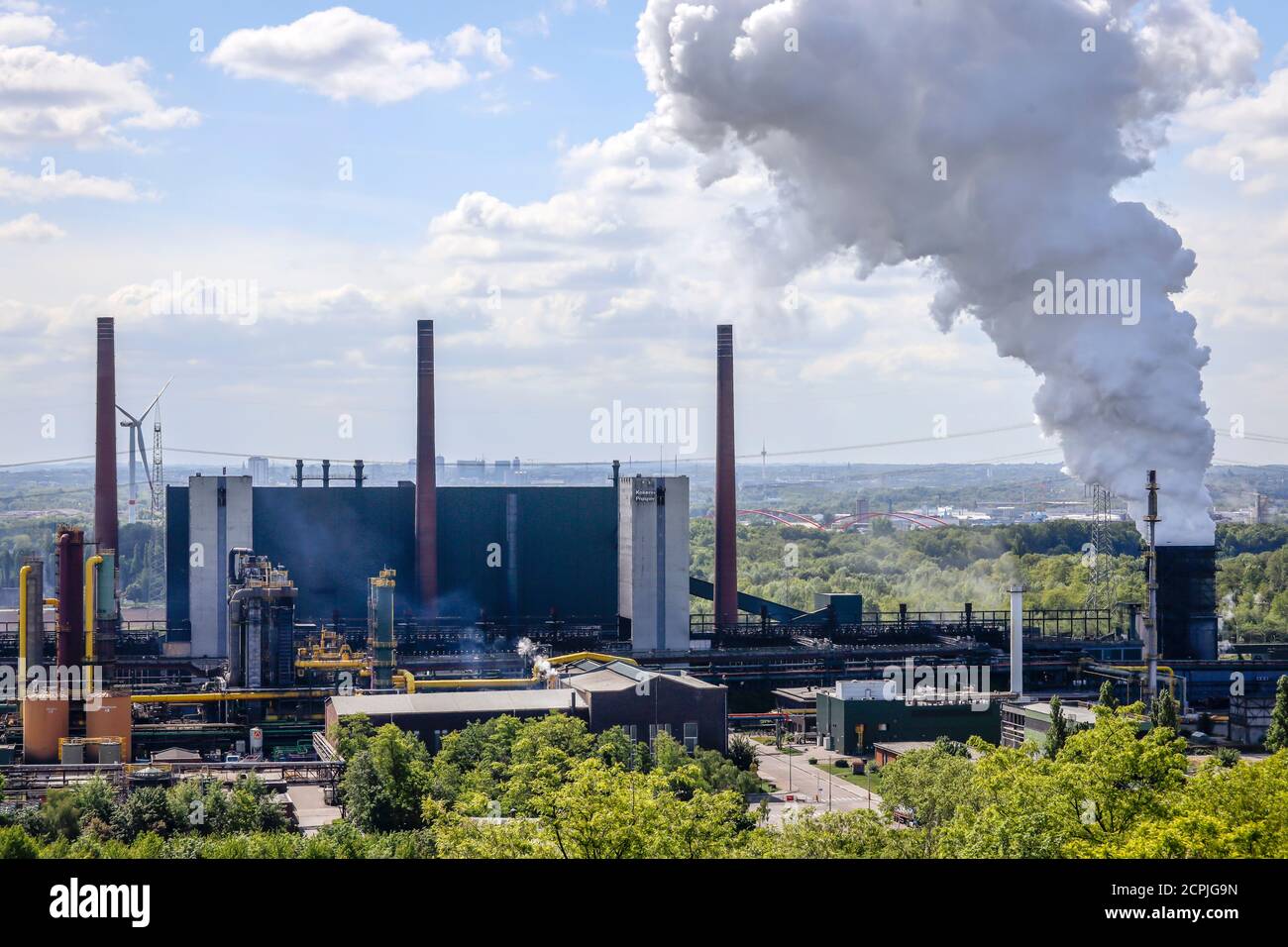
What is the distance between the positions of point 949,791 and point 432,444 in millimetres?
30842

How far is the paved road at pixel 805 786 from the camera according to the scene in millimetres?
34812

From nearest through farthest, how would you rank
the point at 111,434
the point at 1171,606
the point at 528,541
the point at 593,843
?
the point at 593,843
the point at 1171,606
the point at 111,434
the point at 528,541

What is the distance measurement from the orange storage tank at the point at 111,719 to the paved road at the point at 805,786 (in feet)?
49.7

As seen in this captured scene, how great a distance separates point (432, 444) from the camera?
2170 inches

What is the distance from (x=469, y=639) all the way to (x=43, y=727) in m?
18.0

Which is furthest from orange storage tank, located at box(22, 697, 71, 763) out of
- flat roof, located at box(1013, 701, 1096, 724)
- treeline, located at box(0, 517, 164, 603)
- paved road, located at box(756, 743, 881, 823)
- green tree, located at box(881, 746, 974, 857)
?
treeline, located at box(0, 517, 164, 603)

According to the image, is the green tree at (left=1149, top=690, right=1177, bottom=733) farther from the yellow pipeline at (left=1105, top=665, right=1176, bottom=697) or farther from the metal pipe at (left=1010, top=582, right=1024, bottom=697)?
the metal pipe at (left=1010, top=582, right=1024, bottom=697)

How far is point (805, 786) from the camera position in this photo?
38344 mm

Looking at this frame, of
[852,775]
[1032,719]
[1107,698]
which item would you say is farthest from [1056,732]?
[1107,698]

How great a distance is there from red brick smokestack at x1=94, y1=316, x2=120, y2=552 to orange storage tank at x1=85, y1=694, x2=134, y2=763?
15.3 meters
